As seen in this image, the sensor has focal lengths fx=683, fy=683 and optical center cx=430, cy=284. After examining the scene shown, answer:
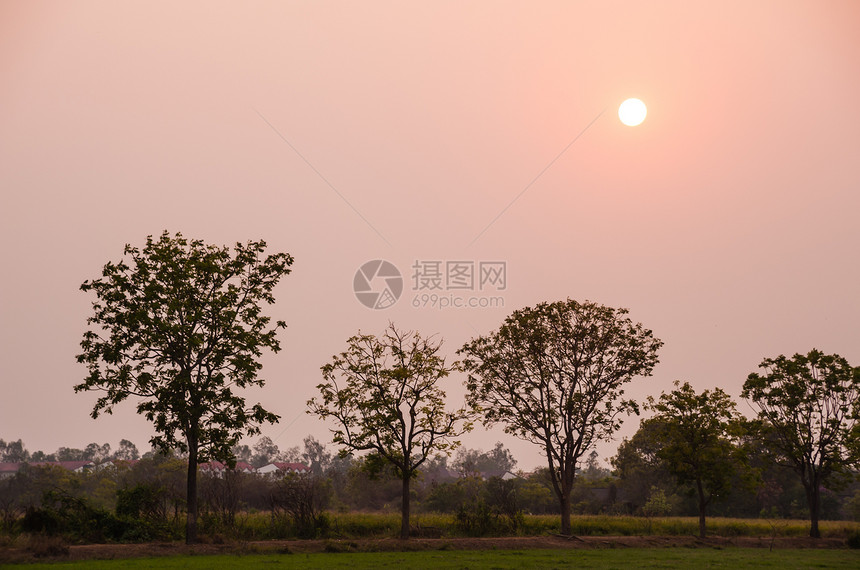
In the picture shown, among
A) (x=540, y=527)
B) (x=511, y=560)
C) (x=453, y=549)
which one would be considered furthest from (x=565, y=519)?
(x=511, y=560)

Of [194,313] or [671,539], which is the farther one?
[671,539]

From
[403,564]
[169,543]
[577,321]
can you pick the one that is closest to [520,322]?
[577,321]

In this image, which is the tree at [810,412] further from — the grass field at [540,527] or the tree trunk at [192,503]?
the tree trunk at [192,503]

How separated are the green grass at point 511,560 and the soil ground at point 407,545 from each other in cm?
163

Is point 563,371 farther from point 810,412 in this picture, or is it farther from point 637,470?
point 637,470

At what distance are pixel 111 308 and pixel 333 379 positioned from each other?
1373 cm

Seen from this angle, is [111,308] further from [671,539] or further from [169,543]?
[671,539]

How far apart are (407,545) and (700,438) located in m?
24.7

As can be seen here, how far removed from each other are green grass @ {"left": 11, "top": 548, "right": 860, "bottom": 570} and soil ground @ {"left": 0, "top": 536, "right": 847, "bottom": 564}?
1.63 meters

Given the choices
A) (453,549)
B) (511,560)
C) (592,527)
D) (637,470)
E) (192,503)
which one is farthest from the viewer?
(637,470)

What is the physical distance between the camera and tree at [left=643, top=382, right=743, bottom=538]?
49.8m

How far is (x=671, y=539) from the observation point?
46.8m

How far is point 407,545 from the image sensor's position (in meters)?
38.2

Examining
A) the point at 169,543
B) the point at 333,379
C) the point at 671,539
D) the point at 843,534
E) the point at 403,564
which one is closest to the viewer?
the point at 403,564
